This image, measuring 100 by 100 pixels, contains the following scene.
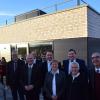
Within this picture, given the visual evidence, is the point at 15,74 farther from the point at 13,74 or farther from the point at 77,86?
the point at 77,86

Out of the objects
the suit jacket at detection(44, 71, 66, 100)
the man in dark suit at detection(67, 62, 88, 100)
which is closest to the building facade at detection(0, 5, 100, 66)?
the suit jacket at detection(44, 71, 66, 100)

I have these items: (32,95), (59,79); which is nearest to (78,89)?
(59,79)

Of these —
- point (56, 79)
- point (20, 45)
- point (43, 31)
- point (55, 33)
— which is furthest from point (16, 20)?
point (56, 79)

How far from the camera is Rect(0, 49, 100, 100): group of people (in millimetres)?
5793

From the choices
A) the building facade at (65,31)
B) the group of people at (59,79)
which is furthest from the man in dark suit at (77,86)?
the building facade at (65,31)

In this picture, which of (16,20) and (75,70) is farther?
(16,20)

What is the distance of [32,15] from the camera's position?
19.6 meters

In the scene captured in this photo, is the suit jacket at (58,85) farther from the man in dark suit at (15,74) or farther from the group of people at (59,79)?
the man in dark suit at (15,74)

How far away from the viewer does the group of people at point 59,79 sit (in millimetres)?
5793

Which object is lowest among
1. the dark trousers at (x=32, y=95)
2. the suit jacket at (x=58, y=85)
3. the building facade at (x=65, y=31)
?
the dark trousers at (x=32, y=95)

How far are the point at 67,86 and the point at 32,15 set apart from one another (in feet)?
46.2

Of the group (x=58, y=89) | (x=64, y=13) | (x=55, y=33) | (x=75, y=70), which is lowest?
(x=58, y=89)

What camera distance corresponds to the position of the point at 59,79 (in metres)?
6.44

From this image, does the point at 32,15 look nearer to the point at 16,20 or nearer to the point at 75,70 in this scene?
the point at 16,20
